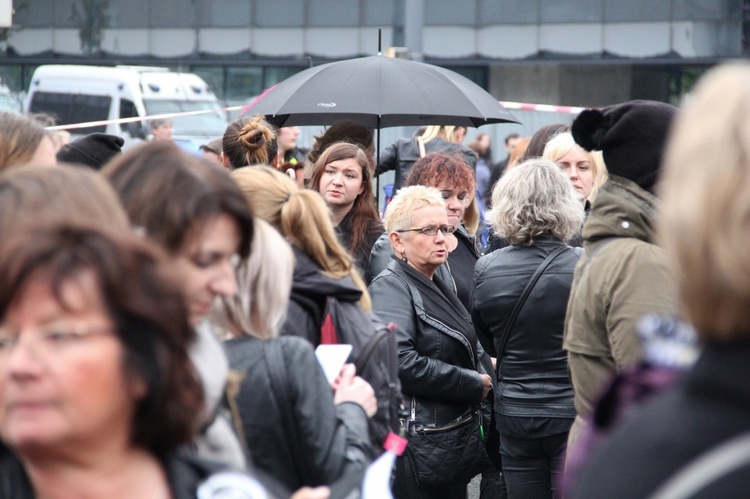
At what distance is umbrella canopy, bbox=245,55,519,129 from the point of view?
267 inches

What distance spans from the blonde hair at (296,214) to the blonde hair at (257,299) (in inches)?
26.1

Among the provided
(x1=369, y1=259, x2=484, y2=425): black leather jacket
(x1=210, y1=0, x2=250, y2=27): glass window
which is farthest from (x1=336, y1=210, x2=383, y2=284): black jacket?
(x1=210, y1=0, x2=250, y2=27): glass window

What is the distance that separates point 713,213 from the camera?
52.6 inches

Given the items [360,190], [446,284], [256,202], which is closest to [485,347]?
[446,284]

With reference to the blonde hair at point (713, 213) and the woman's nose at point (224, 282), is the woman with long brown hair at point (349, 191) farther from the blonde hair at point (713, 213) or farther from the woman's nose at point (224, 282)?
the blonde hair at point (713, 213)

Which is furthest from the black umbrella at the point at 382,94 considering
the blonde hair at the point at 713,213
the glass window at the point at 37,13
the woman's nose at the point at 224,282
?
the glass window at the point at 37,13

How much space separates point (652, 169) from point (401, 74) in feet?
12.7

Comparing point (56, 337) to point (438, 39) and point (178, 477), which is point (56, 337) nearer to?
point (178, 477)

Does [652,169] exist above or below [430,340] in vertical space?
above

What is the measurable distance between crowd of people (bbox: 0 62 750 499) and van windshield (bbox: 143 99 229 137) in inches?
579

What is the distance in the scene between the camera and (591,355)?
134 inches

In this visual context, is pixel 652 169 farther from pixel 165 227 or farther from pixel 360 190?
pixel 360 190

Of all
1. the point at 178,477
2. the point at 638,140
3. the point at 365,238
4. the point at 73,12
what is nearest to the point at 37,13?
the point at 73,12

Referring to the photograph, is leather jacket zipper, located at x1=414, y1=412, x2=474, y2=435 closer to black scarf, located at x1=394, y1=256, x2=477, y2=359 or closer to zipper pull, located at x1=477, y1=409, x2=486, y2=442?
zipper pull, located at x1=477, y1=409, x2=486, y2=442
